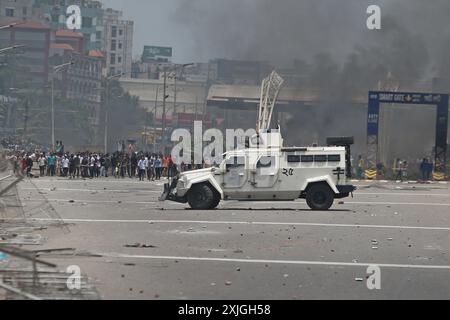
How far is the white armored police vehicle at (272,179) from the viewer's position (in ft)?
88.0

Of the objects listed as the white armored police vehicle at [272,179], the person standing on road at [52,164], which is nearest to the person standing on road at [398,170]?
the person standing on road at [52,164]

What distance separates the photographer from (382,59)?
6500 cm

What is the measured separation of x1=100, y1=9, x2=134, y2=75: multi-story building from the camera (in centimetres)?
17675

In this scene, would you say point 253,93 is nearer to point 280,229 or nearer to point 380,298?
point 280,229

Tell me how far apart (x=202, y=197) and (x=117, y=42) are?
155425 millimetres

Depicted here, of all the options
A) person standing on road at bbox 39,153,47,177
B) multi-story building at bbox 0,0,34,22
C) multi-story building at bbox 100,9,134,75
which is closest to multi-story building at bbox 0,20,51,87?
multi-story building at bbox 0,0,34,22

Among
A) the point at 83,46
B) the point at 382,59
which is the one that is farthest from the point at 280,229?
the point at 83,46

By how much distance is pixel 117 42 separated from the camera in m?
179

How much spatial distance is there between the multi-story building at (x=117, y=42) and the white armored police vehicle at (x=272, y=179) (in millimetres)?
150309

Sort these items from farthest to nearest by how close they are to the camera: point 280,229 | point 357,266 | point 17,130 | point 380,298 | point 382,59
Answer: point 17,130 < point 382,59 < point 280,229 < point 357,266 < point 380,298

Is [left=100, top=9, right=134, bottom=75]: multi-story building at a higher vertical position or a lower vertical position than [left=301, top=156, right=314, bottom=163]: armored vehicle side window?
higher

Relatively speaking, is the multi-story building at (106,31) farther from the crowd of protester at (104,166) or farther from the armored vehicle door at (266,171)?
the armored vehicle door at (266,171)

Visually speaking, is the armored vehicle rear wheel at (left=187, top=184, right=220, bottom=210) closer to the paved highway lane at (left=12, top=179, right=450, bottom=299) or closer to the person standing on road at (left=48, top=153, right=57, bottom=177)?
the paved highway lane at (left=12, top=179, right=450, bottom=299)

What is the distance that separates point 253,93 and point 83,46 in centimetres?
6680
